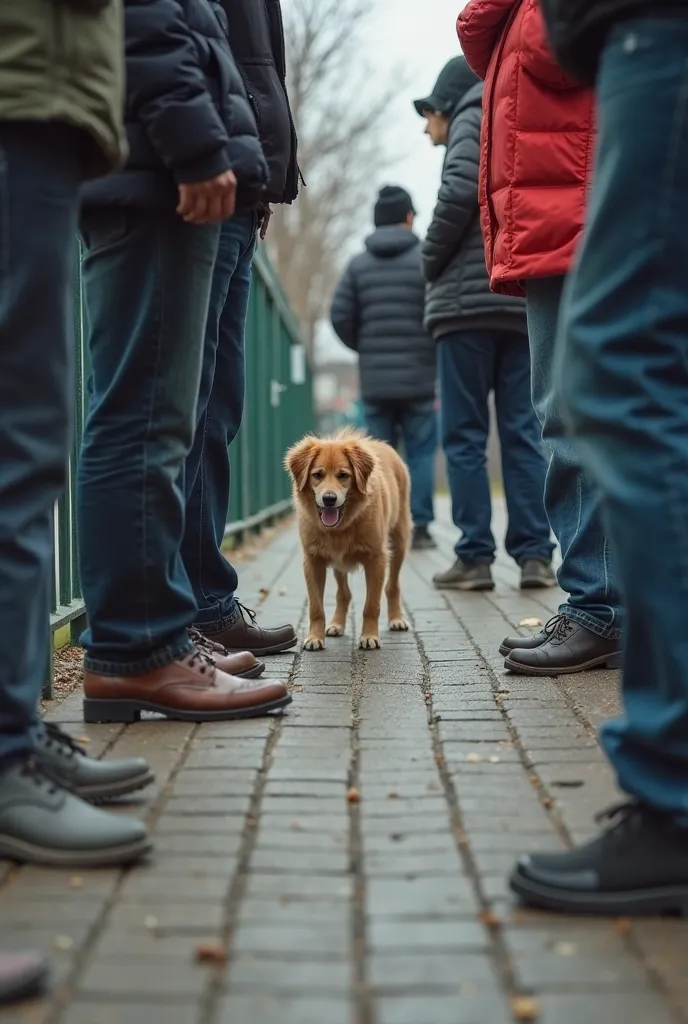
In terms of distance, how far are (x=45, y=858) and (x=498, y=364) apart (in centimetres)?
495

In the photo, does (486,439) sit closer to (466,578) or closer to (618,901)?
(466,578)

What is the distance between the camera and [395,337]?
31.2 feet

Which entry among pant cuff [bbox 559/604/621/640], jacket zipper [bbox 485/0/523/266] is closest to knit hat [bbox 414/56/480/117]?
jacket zipper [bbox 485/0/523/266]

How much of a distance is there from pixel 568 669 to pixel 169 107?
220cm

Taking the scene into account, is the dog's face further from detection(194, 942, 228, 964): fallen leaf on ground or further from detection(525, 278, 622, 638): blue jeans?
detection(194, 942, 228, 964): fallen leaf on ground

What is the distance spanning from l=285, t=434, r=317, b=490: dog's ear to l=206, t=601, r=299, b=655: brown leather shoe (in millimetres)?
849

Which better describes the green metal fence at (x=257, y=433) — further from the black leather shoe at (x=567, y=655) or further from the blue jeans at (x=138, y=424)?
the black leather shoe at (x=567, y=655)

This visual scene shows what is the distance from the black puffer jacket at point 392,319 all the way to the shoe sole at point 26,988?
7.82 meters

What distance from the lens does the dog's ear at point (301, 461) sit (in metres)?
5.27

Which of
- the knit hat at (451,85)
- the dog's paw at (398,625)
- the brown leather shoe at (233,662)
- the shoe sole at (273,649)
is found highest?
the knit hat at (451,85)

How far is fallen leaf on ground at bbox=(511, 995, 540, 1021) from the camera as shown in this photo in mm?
1697

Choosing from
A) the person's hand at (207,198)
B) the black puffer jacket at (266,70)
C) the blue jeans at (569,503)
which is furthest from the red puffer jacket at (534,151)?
the person's hand at (207,198)

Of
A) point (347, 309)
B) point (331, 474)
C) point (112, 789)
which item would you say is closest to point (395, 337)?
point (347, 309)

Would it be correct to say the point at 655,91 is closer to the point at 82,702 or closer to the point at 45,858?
the point at 45,858
